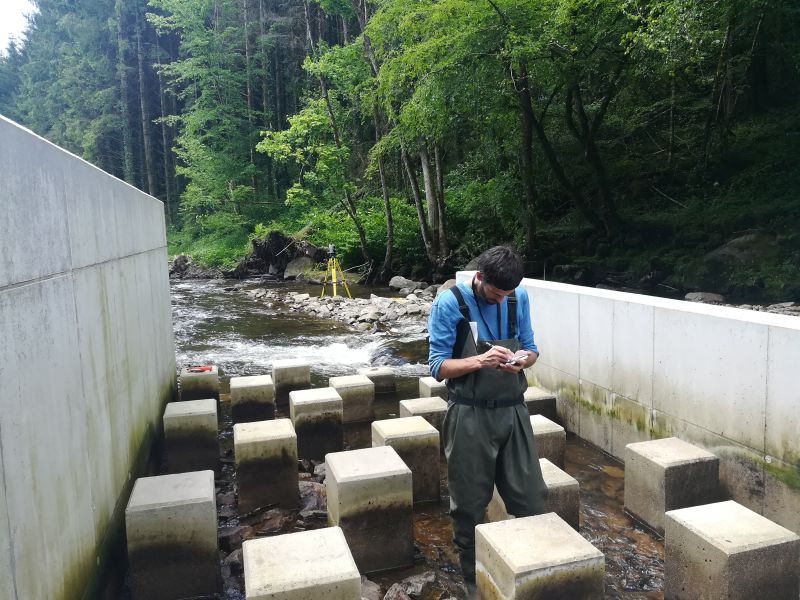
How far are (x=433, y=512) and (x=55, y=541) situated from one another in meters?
3.16

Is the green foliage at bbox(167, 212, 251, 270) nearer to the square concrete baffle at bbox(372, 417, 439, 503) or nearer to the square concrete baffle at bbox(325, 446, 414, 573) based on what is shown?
the square concrete baffle at bbox(372, 417, 439, 503)

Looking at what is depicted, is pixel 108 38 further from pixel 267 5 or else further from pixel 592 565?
pixel 592 565

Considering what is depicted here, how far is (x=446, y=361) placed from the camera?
11.4 feet

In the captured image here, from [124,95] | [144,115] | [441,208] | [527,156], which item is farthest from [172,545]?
[124,95]

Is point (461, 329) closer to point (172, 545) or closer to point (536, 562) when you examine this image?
A: point (536, 562)

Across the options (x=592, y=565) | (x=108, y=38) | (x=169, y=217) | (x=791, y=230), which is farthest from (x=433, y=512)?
(x=108, y=38)

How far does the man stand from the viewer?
3469 mm

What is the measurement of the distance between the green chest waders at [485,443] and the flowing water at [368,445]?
0.82m

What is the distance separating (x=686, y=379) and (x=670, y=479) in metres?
0.97

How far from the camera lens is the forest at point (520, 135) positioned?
14922 millimetres

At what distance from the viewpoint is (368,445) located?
6926 millimetres

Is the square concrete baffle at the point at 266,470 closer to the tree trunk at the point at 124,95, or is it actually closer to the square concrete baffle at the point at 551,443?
the square concrete baffle at the point at 551,443

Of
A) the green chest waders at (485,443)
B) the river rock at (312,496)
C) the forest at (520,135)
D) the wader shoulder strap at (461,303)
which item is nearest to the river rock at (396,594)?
the green chest waders at (485,443)

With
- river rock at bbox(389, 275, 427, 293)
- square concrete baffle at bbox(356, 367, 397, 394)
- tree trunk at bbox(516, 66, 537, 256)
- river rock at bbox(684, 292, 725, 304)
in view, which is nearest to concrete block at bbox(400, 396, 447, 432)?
square concrete baffle at bbox(356, 367, 397, 394)
